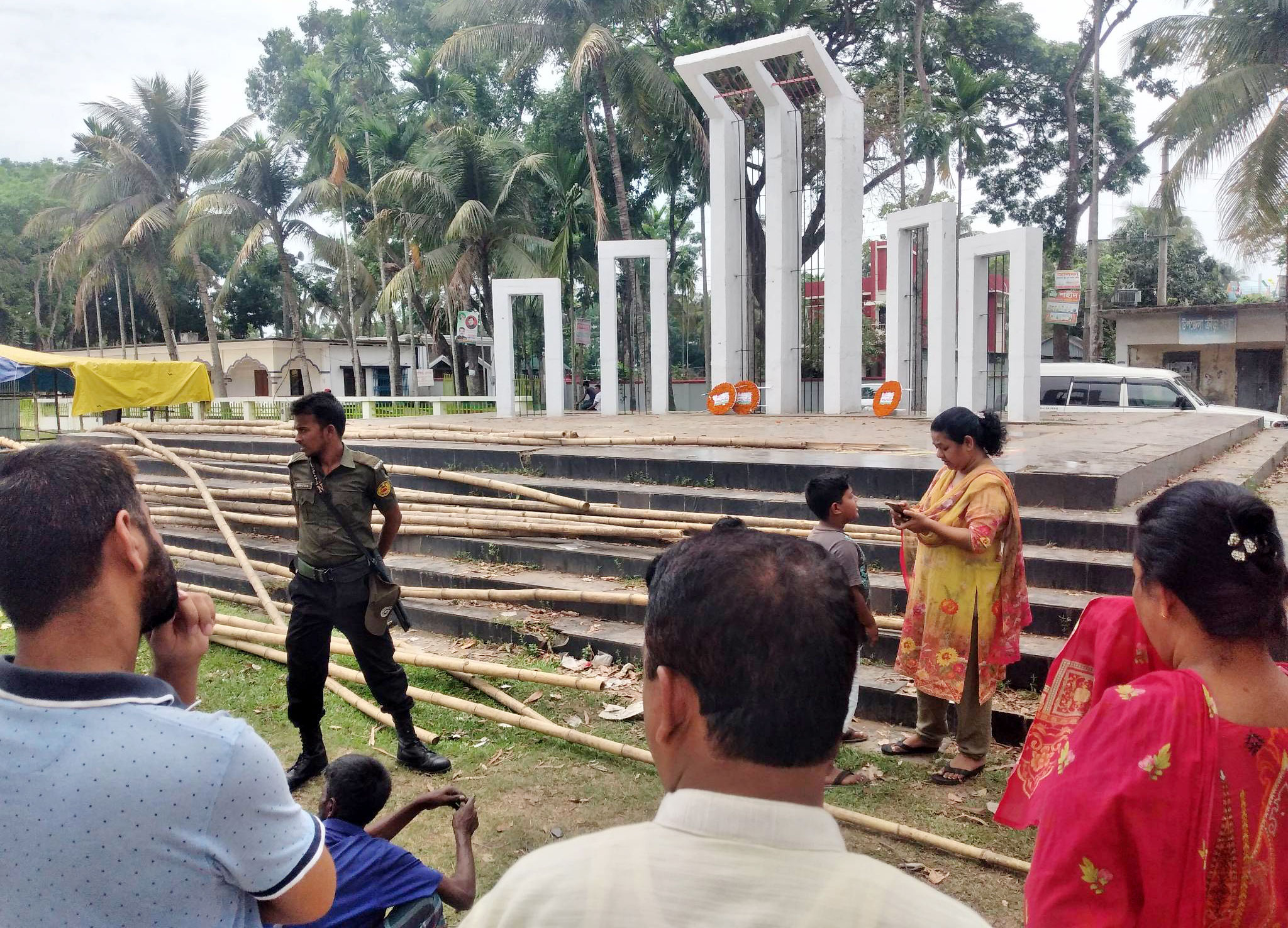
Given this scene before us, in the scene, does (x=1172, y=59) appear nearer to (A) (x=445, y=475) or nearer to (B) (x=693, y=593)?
(A) (x=445, y=475)

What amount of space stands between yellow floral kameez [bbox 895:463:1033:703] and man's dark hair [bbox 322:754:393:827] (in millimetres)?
2347

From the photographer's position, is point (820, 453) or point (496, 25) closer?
point (820, 453)

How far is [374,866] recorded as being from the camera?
226 cm

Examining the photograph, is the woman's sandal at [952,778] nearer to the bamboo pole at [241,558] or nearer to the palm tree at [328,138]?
the bamboo pole at [241,558]

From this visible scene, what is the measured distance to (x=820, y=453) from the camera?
731cm

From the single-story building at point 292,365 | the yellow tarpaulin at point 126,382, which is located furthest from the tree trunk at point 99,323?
the yellow tarpaulin at point 126,382

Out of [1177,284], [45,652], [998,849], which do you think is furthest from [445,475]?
[1177,284]

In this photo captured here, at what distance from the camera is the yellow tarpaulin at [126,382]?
15.6 meters

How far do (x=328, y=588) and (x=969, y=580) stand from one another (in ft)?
9.08

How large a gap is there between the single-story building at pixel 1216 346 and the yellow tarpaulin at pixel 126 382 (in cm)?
2204

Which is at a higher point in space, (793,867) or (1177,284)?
(1177,284)

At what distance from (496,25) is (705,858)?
70.2ft

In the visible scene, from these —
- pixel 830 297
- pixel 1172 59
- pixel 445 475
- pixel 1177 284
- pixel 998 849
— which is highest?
pixel 1172 59

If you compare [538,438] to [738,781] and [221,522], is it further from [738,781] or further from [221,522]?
[738,781]
